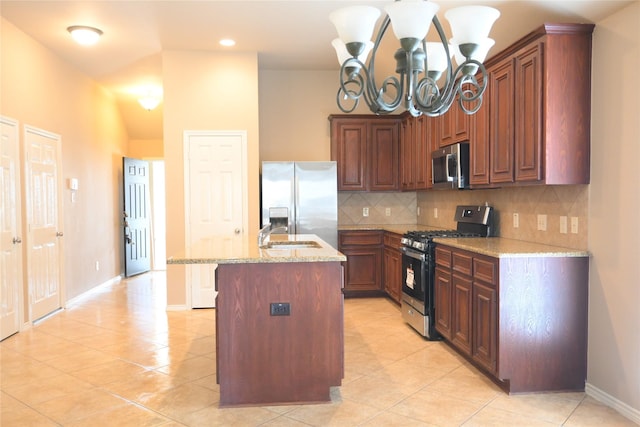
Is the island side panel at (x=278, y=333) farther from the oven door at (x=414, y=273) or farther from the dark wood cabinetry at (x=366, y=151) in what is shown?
the dark wood cabinetry at (x=366, y=151)

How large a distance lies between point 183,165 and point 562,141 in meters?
3.89

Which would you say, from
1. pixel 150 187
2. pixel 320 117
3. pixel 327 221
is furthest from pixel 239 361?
pixel 150 187

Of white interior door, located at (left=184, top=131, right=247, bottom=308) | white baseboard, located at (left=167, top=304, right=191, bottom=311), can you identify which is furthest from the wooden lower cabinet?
white baseboard, located at (left=167, top=304, right=191, bottom=311)

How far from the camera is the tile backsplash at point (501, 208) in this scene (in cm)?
322

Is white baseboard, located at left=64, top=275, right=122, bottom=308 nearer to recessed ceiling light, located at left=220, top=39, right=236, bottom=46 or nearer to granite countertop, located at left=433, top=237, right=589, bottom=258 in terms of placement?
recessed ceiling light, located at left=220, top=39, right=236, bottom=46

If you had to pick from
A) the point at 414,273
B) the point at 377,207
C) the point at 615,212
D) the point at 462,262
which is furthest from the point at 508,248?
the point at 377,207

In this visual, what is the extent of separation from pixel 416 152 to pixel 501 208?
1571 mm

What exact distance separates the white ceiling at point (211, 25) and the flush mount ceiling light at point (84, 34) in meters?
0.08

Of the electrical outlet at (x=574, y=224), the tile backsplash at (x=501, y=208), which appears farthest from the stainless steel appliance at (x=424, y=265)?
the electrical outlet at (x=574, y=224)

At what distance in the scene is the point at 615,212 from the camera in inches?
112

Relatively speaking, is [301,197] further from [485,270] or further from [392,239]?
[485,270]

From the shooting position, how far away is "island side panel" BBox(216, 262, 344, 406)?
2869mm

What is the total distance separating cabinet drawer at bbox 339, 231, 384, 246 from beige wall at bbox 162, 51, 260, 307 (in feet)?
3.69

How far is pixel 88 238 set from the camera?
20.9 ft
